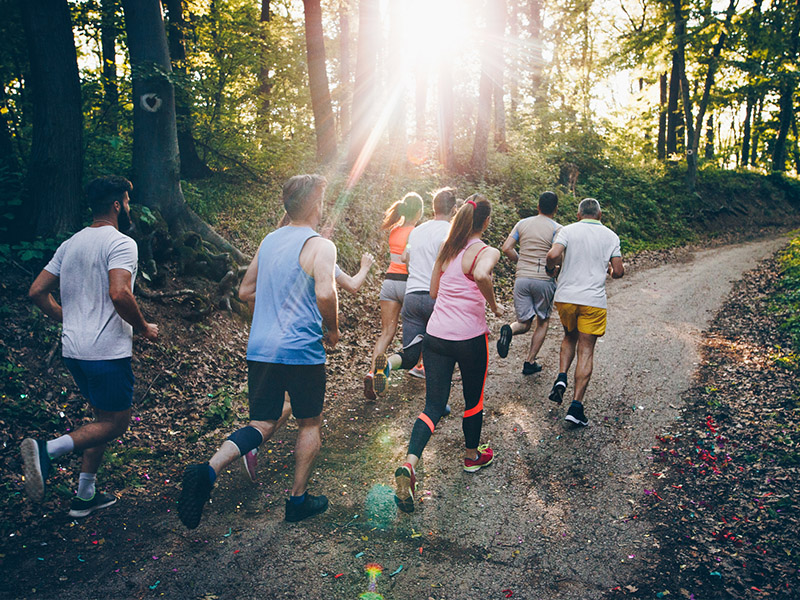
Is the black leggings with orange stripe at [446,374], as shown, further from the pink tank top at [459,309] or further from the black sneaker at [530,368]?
the black sneaker at [530,368]

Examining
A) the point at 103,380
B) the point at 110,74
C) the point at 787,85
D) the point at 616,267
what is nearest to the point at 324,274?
the point at 103,380

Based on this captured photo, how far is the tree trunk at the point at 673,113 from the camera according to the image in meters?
26.7

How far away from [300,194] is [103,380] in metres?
1.99

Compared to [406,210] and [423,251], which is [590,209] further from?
[406,210]

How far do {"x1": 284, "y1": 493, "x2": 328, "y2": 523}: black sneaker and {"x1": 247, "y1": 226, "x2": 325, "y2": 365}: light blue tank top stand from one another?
3.57 feet

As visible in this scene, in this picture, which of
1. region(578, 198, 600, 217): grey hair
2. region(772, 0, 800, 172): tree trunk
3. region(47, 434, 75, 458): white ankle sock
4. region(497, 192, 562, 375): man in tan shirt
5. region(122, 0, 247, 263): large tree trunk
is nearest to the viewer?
region(47, 434, 75, 458): white ankle sock

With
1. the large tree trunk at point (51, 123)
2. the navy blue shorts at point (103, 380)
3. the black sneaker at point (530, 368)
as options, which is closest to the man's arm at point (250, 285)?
the navy blue shorts at point (103, 380)

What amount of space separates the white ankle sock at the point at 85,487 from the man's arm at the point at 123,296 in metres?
1.28

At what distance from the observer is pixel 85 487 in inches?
159

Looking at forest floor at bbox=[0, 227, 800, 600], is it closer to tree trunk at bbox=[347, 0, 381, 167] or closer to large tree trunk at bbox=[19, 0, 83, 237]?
large tree trunk at bbox=[19, 0, 83, 237]

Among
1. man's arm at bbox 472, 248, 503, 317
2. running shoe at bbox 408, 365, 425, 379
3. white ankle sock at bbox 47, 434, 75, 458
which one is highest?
man's arm at bbox 472, 248, 503, 317

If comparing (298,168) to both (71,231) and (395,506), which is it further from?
(395,506)

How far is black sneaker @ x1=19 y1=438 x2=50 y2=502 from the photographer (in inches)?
136

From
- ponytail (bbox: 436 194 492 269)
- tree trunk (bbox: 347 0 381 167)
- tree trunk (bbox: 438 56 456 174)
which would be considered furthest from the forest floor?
tree trunk (bbox: 438 56 456 174)
